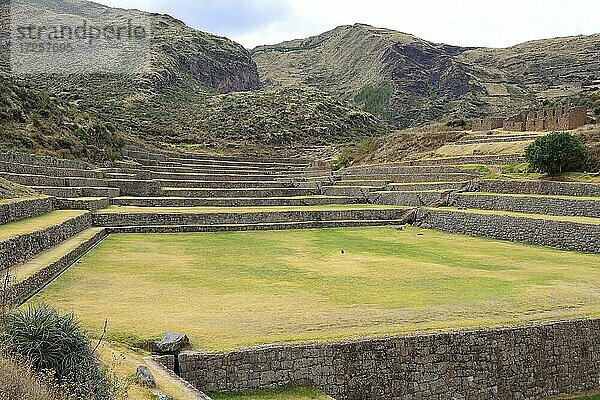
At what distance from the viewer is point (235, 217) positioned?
2073 cm

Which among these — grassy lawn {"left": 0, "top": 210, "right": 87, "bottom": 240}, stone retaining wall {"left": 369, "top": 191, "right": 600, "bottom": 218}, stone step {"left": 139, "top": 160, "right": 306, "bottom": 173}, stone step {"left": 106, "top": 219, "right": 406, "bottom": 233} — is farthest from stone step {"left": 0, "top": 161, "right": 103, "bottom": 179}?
stone retaining wall {"left": 369, "top": 191, "right": 600, "bottom": 218}

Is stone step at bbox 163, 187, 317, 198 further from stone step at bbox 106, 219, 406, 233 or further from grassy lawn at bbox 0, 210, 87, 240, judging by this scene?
grassy lawn at bbox 0, 210, 87, 240

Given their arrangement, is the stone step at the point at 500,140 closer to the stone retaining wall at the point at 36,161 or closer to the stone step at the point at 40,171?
the stone step at the point at 40,171

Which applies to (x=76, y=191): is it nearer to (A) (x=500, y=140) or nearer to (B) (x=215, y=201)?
(B) (x=215, y=201)

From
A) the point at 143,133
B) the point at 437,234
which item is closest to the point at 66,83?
the point at 143,133

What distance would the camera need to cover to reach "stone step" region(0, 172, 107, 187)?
20078 mm

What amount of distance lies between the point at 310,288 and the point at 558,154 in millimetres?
15349

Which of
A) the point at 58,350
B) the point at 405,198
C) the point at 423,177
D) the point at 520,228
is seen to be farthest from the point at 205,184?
the point at 58,350

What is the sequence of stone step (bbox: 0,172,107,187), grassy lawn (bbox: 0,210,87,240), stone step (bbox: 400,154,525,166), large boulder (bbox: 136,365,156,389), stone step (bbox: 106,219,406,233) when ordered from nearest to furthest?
large boulder (bbox: 136,365,156,389) → grassy lawn (bbox: 0,210,87,240) → stone step (bbox: 106,219,406,233) → stone step (bbox: 0,172,107,187) → stone step (bbox: 400,154,525,166)

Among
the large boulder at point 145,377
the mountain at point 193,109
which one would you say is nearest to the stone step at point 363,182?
the mountain at point 193,109

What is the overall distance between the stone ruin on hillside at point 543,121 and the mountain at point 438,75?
28.1 m

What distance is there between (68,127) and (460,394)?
105ft

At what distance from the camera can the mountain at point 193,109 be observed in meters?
51.7

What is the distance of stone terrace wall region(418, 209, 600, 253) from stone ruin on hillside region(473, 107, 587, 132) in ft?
36.4
